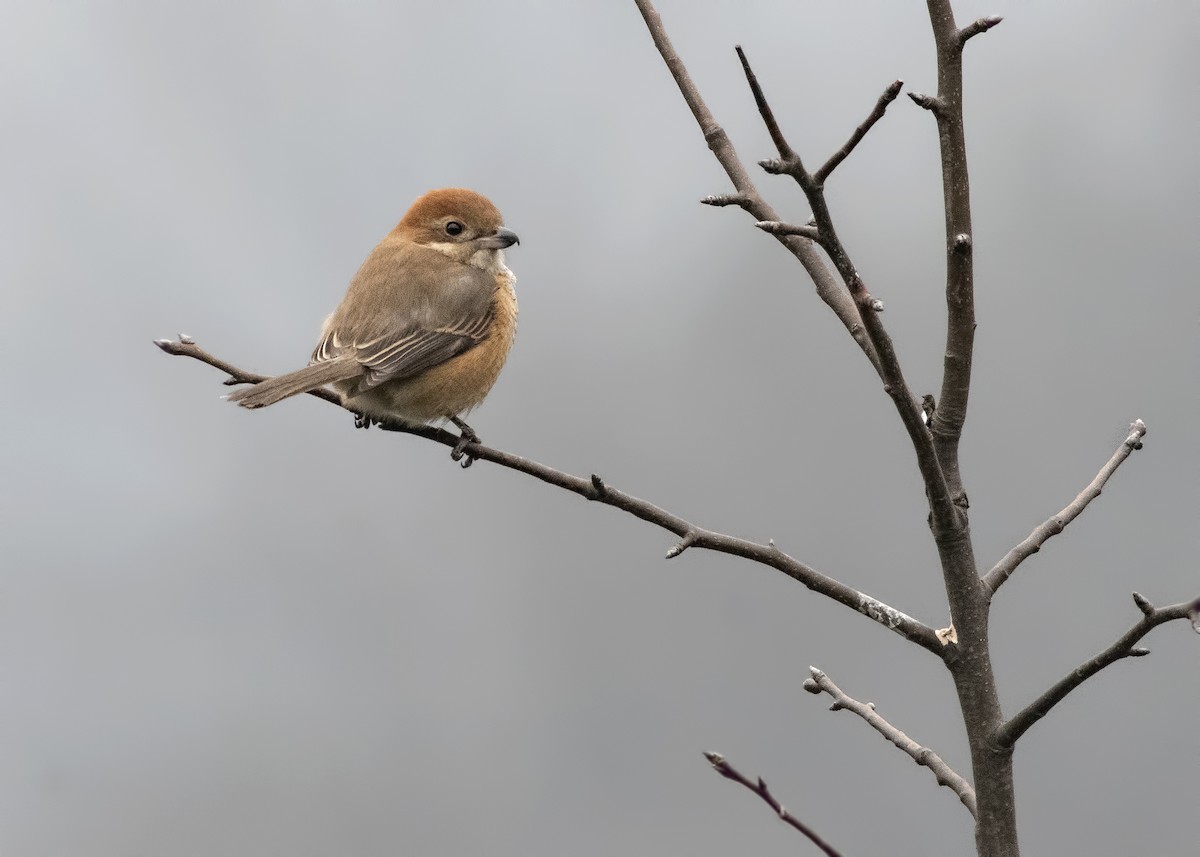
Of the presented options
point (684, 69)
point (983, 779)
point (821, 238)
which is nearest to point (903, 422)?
point (821, 238)

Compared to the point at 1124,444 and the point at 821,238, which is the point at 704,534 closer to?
the point at 821,238

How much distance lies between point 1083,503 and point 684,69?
135 cm

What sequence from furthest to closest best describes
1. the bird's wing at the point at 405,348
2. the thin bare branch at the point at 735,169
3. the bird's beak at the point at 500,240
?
the bird's beak at the point at 500,240 → the bird's wing at the point at 405,348 → the thin bare branch at the point at 735,169

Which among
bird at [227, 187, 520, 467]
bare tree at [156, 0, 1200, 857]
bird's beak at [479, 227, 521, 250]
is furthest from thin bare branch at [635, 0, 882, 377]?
bird's beak at [479, 227, 521, 250]

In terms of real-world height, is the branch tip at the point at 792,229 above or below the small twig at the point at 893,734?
above

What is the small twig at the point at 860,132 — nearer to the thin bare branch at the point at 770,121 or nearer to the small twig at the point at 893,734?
the thin bare branch at the point at 770,121

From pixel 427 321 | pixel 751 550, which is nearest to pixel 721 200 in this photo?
pixel 751 550

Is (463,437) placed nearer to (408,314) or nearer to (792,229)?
(408,314)

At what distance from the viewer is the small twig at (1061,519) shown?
2.27 metres

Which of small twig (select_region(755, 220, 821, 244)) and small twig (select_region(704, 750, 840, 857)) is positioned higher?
small twig (select_region(755, 220, 821, 244))

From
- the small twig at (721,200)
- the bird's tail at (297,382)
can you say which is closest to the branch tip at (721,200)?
the small twig at (721,200)

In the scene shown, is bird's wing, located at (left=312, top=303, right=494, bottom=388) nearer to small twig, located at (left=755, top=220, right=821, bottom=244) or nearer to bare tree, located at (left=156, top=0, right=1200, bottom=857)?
bare tree, located at (left=156, top=0, right=1200, bottom=857)

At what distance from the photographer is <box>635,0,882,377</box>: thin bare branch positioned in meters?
2.58

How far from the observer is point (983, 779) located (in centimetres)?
206
